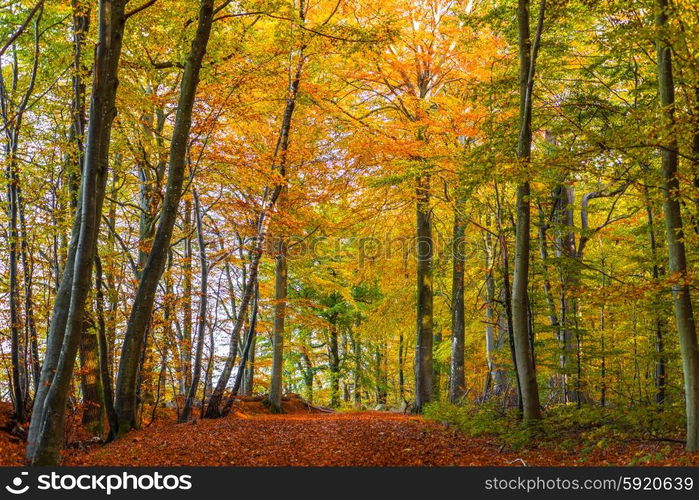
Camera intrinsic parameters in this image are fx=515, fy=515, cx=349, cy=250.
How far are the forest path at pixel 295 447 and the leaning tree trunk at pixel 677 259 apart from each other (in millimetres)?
2171

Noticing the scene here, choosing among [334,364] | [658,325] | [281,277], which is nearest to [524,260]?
[658,325]

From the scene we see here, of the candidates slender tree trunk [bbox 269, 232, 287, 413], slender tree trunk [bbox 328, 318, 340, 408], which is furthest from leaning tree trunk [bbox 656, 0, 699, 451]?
slender tree trunk [bbox 328, 318, 340, 408]

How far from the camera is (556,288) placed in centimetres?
952

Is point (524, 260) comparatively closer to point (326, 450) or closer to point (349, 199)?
point (326, 450)

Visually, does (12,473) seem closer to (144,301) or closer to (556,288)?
(144,301)

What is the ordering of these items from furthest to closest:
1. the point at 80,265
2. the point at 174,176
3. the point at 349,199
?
the point at 349,199, the point at 174,176, the point at 80,265

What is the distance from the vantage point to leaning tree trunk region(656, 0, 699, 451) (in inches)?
233

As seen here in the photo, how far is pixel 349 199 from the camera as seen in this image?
15.0 meters

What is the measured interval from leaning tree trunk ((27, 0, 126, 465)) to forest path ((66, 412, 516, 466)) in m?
1.08

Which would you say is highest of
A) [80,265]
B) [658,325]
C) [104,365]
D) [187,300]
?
[80,265]

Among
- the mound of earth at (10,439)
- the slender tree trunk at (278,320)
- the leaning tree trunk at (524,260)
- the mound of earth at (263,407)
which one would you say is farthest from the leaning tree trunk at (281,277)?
the mound of earth at (10,439)

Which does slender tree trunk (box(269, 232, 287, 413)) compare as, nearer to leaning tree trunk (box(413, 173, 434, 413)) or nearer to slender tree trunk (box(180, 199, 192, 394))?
slender tree trunk (box(180, 199, 192, 394))

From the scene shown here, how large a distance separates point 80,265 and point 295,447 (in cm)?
379

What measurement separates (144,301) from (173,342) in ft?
10.8
